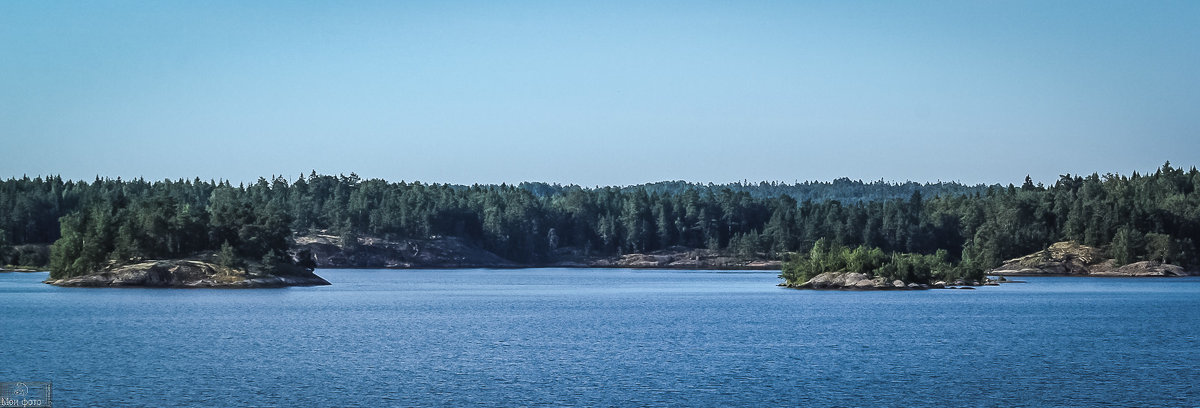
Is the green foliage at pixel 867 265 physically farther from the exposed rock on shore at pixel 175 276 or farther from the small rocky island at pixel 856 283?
the exposed rock on shore at pixel 175 276

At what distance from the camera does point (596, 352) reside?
208 feet

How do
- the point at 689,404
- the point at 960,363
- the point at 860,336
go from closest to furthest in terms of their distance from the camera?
the point at 689,404
the point at 960,363
the point at 860,336

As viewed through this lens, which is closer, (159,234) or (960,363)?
(960,363)

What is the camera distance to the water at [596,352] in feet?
156

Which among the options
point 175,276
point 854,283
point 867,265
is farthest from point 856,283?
point 175,276

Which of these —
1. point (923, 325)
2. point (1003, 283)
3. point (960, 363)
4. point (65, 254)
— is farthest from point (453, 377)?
point (1003, 283)

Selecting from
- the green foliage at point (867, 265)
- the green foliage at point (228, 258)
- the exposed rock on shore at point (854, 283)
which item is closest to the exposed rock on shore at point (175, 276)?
the green foliage at point (228, 258)

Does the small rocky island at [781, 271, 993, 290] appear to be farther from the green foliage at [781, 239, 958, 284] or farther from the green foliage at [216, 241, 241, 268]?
the green foliage at [216, 241, 241, 268]

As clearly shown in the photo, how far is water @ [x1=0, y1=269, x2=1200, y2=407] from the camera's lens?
4750 centimetres

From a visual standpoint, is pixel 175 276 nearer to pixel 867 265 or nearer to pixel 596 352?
pixel 867 265


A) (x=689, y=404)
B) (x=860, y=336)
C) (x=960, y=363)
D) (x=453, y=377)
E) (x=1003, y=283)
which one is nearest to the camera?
(x=689, y=404)

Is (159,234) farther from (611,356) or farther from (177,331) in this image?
(611,356)

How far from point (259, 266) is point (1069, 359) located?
92444mm

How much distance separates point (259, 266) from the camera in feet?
427
